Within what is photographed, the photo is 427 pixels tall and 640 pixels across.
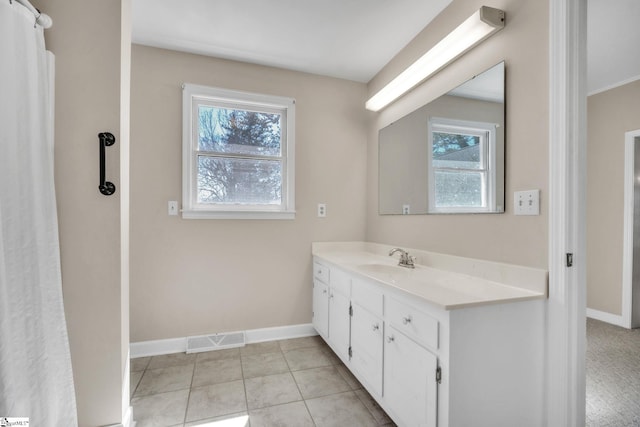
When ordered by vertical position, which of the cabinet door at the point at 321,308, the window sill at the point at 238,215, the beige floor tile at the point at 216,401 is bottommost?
the beige floor tile at the point at 216,401

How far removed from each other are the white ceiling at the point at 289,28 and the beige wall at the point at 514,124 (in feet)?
1.12

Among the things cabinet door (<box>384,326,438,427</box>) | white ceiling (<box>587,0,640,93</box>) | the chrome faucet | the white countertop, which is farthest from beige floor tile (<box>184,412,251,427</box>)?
white ceiling (<box>587,0,640,93</box>)

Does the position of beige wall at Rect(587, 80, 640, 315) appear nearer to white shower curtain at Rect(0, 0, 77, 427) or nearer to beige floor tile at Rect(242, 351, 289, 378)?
beige floor tile at Rect(242, 351, 289, 378)

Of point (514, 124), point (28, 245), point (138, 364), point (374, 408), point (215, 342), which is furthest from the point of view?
point (215, 342)

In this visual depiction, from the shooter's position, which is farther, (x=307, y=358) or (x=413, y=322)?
(x=307, y=358)

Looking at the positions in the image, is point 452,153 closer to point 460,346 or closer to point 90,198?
point 460,346

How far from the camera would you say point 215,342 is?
2.35m

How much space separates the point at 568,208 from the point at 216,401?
6.76 feet

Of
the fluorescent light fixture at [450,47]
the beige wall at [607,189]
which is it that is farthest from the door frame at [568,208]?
the beige wall at [607,189]

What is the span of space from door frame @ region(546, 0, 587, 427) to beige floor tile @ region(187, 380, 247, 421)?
158cm

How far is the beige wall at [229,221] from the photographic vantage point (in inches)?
87.7

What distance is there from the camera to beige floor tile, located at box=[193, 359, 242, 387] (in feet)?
6.23

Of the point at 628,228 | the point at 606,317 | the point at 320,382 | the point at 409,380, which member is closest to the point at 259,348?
the point at 320,382

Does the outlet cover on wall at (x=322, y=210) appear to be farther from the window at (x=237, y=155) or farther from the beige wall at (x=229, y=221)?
the window at (x=237, y=155)
